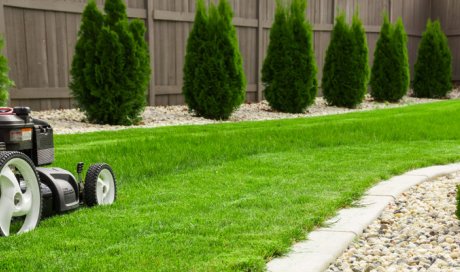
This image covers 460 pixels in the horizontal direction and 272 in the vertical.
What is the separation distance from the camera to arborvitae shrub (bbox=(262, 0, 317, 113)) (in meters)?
12.0

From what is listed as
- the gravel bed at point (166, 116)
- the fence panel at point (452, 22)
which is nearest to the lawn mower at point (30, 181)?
the gravel bed at point (166, 116)

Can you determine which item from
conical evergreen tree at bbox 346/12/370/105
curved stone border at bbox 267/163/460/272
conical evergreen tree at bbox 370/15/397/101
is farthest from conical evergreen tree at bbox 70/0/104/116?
conical evergreen tree at bbox 370/15/397/101

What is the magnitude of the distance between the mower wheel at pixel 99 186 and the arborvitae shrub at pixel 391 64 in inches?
482

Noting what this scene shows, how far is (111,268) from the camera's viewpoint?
2.61 meters

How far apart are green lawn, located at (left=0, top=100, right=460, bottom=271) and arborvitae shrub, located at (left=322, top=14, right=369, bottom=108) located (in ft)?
15.6

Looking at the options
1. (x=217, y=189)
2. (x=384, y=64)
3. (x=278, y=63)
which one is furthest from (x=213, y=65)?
(x=384, y=64)

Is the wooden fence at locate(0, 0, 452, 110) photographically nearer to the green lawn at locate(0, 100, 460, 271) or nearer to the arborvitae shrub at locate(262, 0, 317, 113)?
the arborvitae shrub at locate(262, 0, 317, 113)

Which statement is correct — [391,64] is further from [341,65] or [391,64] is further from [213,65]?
[213,65]

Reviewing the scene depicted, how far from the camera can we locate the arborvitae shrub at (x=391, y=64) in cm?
1518

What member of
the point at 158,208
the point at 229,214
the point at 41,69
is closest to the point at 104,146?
the point at 158,208

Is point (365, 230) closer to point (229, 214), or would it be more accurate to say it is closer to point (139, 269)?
point (229, 214)

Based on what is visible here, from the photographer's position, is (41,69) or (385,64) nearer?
(41,69)

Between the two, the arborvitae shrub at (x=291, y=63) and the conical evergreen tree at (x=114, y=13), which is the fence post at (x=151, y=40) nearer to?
the conical evergreen tree at (x=114, y=13)

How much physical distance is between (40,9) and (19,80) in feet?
4.01
